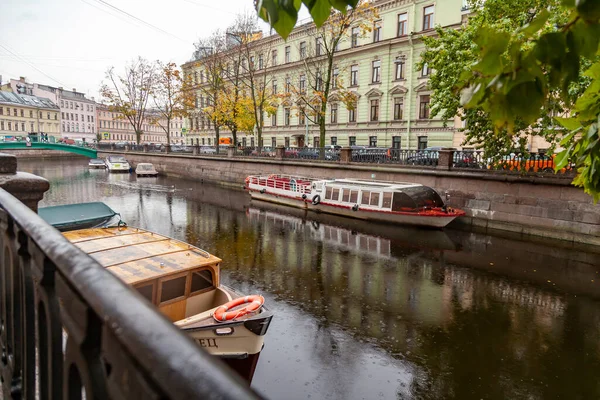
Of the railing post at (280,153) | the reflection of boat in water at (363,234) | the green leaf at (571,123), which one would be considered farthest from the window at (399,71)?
the green leaf at (571,123)

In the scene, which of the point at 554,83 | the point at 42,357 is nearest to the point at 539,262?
the point at 554,83

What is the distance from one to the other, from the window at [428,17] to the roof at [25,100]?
76998 mm

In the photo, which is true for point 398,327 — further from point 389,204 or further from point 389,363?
point 389,204

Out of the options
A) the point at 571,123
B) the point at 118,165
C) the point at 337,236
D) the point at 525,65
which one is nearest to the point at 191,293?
the point at 571,123

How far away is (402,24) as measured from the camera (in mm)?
35500

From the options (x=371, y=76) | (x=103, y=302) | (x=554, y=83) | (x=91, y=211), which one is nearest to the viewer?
(x=103, y=302)

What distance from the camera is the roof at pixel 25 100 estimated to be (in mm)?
75500

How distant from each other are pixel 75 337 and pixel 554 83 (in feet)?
6.98

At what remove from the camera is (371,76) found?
3775 cm

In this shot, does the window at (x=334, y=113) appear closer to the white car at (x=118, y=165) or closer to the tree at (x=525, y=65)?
the white car at (x=118, y=165)

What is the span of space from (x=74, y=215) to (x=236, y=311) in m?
9.08

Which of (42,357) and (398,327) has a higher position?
(42,357)

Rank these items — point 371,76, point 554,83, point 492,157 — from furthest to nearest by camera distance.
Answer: point 371,76
point 492,157
point 554,83

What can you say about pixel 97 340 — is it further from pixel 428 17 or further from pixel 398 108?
pixel 428 17
